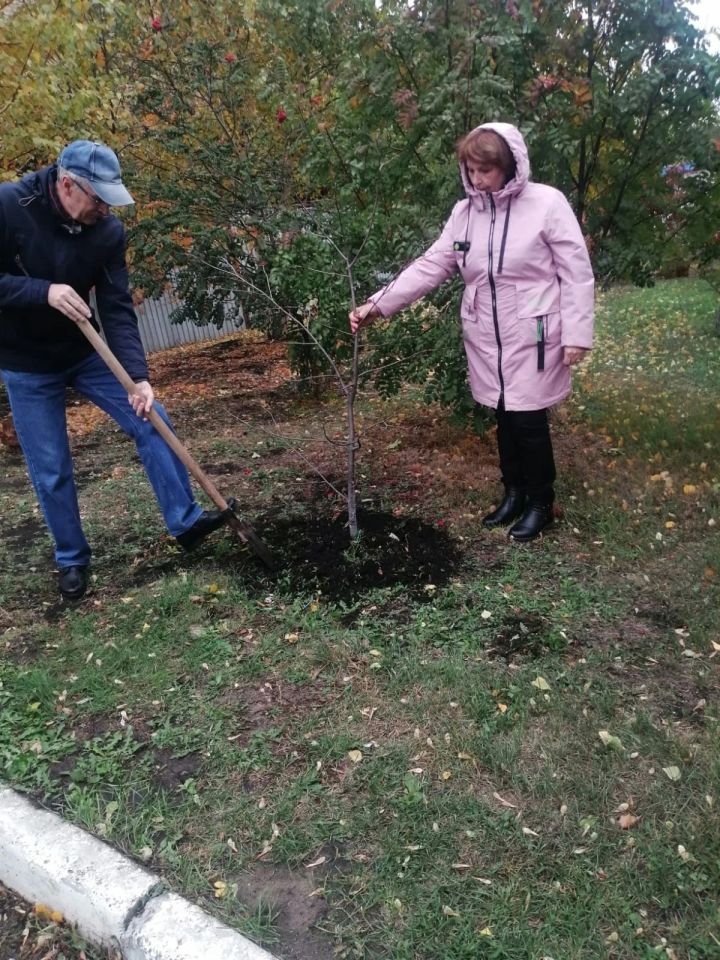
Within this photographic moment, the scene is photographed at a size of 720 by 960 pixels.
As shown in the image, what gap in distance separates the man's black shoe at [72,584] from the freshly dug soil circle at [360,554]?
950 mm

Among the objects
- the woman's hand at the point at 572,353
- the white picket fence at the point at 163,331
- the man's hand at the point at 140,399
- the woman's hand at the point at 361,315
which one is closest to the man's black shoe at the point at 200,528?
the man's hand at the point at 140,399

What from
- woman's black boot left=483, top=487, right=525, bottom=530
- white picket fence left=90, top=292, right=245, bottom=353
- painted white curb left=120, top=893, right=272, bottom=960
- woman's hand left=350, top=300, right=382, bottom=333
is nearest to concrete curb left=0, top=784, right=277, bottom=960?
painted white curb left=120, top=893, right=272, bottom=960

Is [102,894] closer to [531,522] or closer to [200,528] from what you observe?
[200,528]

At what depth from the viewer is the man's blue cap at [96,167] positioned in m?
2.83

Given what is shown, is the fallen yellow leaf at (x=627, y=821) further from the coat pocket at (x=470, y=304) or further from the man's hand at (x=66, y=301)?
the man's hand at (x=66, y=301)

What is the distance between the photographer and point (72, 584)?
361 centimetres

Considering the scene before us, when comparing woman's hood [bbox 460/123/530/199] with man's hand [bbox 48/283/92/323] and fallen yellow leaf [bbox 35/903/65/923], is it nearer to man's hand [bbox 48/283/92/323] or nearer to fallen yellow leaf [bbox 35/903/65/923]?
man's hand [bbox 48/283/92/323]

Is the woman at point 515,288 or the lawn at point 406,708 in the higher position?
the woman at point 515,288

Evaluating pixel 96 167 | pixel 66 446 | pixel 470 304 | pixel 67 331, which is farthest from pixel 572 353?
pixel 66 446

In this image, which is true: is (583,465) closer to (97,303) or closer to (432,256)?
(432,256)

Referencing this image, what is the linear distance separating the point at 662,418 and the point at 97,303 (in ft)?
13.1

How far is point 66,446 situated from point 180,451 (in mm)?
581

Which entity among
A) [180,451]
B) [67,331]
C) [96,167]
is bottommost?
[180,451]

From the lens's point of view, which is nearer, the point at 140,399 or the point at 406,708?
the point at 406,708
